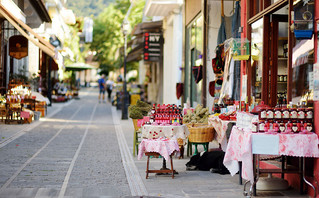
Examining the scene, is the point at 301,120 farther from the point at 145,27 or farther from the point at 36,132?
the point at 145,27

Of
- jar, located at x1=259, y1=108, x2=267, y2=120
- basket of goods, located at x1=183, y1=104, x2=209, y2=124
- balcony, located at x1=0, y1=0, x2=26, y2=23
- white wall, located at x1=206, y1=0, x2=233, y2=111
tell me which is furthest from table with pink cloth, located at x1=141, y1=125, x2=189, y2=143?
balcony, located at x1=0, y1=0, x2=26, y2=23

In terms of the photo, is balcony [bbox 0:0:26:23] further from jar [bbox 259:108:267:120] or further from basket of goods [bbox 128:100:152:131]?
jar [bbox 259:108:267:120]

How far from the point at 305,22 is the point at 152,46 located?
20887 millimetres

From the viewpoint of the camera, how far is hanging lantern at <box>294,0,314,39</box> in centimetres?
799

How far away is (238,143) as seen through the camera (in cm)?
859

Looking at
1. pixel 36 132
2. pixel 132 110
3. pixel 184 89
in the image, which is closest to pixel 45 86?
pixel 184 89

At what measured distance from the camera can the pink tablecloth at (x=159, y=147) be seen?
375 inches

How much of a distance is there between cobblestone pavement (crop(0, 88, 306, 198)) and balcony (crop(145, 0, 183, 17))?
8.75 meters

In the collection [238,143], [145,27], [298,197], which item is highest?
[145,27]

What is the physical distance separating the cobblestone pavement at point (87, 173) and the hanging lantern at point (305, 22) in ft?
8.28

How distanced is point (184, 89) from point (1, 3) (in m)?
9.12

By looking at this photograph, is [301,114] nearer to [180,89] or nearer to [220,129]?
[220,129]

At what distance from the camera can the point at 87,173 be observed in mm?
9711

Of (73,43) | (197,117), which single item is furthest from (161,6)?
(73,43)
